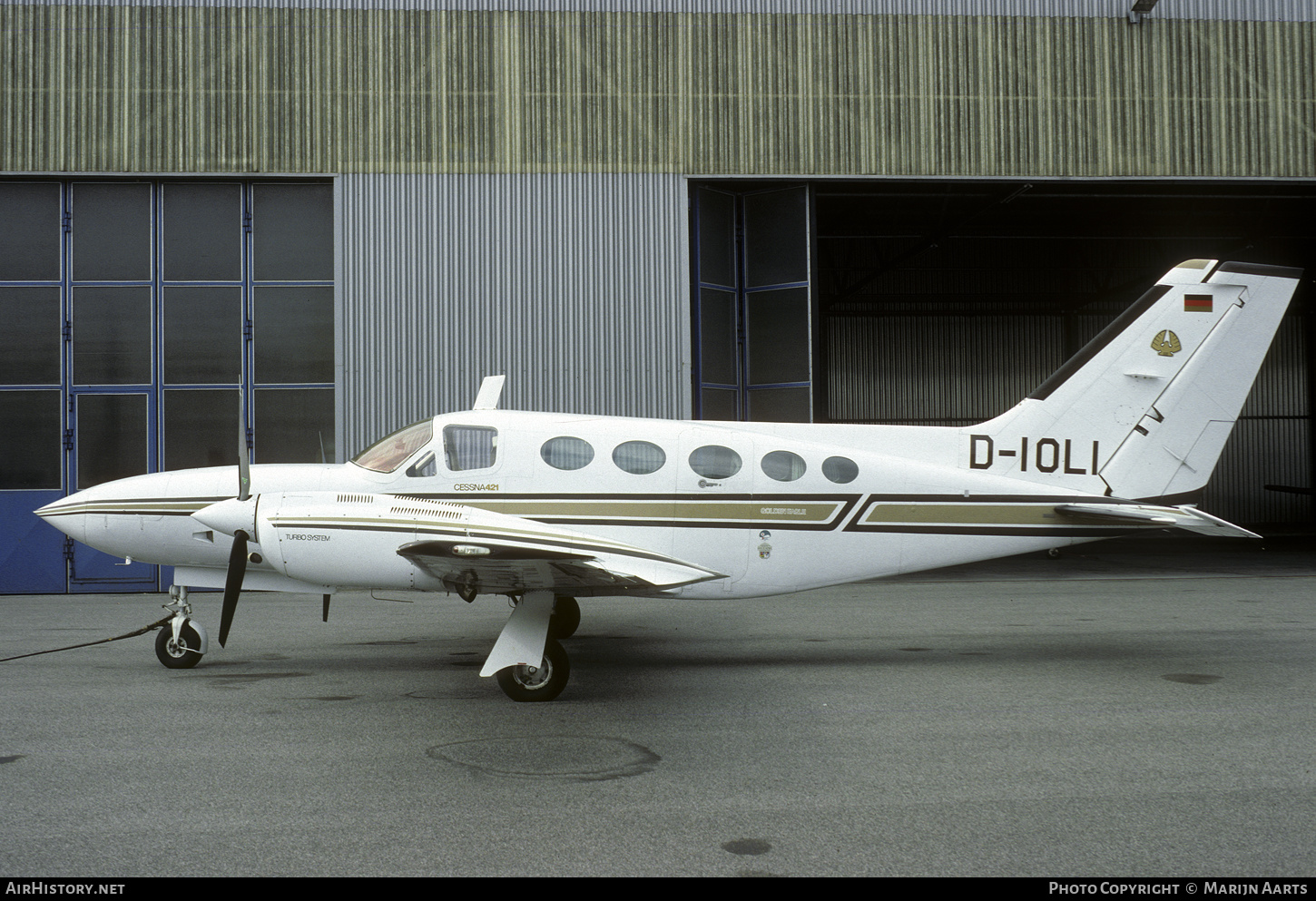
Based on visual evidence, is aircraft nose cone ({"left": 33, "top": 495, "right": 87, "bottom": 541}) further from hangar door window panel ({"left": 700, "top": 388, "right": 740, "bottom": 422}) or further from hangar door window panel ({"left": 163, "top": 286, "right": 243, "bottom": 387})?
hangar door window panel ({"left": 700, "top": 388, "right": 740, "bottom": 422})

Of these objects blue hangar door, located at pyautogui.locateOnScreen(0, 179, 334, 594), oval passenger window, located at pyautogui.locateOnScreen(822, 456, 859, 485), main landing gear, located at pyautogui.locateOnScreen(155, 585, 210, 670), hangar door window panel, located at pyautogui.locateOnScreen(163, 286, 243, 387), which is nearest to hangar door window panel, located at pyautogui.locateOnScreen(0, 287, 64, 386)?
blue hangar door, located at pyautogui.locateOnScreen(0, 179, 334, 594)

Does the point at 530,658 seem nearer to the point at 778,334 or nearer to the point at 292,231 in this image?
the point at 778,334

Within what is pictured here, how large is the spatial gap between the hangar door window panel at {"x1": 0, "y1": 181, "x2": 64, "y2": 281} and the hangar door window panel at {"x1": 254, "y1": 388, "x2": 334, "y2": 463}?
4366 mm

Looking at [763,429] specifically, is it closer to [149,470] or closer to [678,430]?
[678,430]

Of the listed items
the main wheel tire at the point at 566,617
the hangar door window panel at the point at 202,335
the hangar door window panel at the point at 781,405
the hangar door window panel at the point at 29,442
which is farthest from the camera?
the hangar door window panel at the point at 781,405

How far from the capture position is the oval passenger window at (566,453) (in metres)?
8.35

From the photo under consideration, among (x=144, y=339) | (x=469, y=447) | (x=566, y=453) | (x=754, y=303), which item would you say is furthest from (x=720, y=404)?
(x=144, y=339)

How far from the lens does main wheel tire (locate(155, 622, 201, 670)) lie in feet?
27.4

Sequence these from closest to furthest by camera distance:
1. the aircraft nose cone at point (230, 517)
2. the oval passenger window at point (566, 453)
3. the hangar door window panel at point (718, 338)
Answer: the aircraft nose cone at point (230, 517)
the oval passenger window at point (566, 453)
the hangar door window panel at point (718, 338)

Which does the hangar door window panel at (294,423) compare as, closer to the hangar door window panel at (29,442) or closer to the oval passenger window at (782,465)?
the hangar door window panel at (29,442)

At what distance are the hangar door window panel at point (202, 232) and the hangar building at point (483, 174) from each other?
49 mm

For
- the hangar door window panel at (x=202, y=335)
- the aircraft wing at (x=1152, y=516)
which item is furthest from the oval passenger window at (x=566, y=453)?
the hangar door window panel at (x=202, y=335)

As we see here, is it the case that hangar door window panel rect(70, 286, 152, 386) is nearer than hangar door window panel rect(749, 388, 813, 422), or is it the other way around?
hangar door window panel rect(70, 286, 152, 386)

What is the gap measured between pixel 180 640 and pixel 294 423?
815 centimetres
